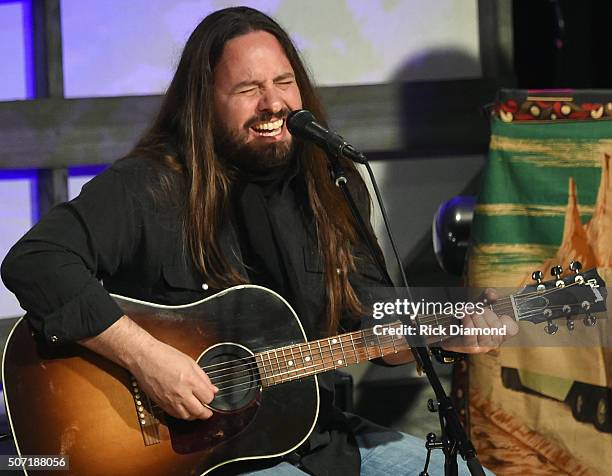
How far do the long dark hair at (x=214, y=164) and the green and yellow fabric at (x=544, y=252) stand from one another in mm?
565

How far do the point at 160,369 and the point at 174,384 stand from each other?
0.15ft

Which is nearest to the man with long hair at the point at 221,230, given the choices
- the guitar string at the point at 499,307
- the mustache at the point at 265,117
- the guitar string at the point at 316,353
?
the mustache at the point at 265,117

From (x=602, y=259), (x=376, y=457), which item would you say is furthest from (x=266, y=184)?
(x=602, y=259)

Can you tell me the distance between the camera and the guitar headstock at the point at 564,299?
2.20 m

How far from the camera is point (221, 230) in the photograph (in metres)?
2.54

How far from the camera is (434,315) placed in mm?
2311

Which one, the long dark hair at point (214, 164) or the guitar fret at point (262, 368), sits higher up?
the long dark hair at point (214, 164)

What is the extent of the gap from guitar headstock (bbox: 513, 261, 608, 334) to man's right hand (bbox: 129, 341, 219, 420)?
741 mm

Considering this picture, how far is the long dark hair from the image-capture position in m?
2.49

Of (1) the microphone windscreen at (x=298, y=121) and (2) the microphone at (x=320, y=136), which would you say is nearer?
(2) the microphone at (x=320, y=136)

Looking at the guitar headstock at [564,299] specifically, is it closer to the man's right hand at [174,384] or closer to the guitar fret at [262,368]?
the guitar fret at [262,368]

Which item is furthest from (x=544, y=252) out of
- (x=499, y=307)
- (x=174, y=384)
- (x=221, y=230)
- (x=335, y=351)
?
(x=174, y=384)

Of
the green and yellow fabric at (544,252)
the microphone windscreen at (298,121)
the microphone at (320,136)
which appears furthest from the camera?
the green and yellow fabric at (544,252)

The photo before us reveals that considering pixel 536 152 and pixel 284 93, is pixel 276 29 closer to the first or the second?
pixel 284 93
